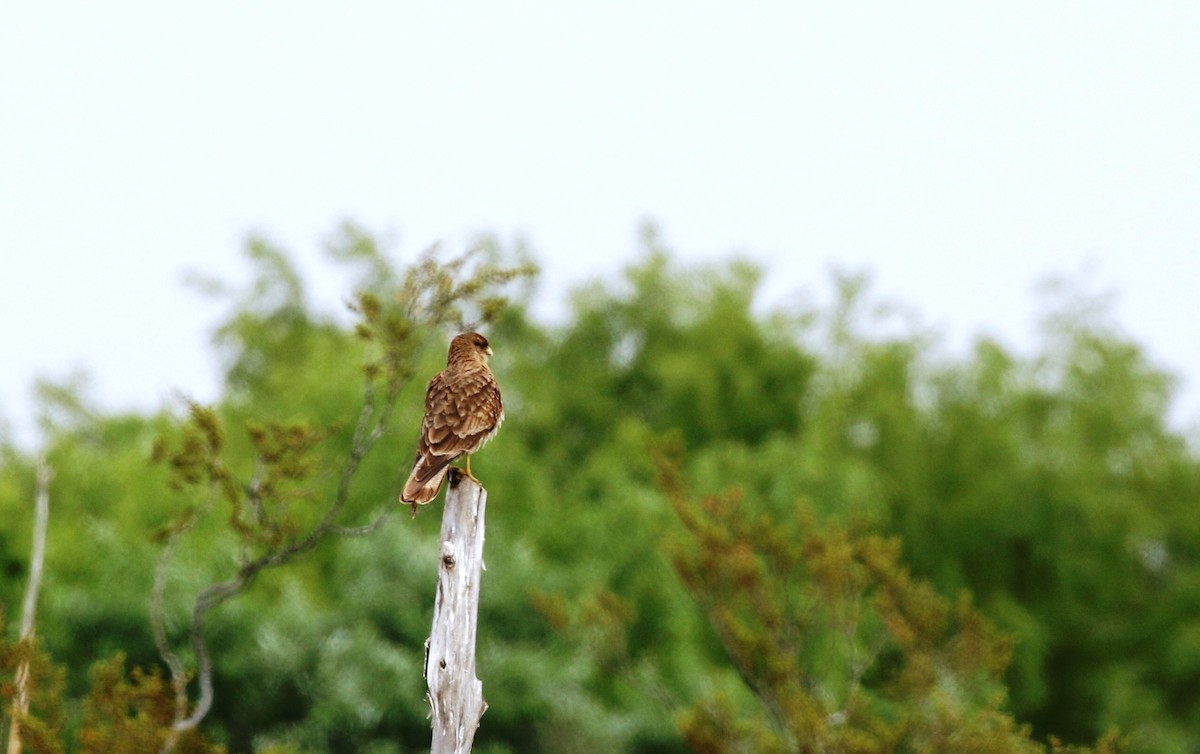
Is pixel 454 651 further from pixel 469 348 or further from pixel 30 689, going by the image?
pixel 30 689

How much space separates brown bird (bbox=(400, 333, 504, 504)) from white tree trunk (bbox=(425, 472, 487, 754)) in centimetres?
28

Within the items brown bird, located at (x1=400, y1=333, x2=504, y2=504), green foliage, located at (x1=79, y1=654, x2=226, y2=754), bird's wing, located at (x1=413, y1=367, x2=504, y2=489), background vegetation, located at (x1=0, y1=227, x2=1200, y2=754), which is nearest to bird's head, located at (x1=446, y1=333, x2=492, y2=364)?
brown bird, located at (x1=400, y1=333, x2=504, y2=504)

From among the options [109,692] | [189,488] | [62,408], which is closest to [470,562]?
[109,692]

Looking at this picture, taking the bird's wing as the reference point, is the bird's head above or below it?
above

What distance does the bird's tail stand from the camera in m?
5.36

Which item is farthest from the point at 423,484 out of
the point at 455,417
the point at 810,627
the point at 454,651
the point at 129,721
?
the point at 810,627

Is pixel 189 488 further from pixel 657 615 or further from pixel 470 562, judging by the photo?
pixel 470 562

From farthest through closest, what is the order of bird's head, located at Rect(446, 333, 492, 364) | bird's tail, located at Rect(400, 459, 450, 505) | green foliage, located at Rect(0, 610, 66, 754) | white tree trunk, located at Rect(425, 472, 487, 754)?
green foliage, located at Rect(0, 610, 66, 754) < bird's head, located at Rect(446, 333, 492, 364) < bird's tail, located at Rect(400, 459, 450, 505) < white tree trunk, located at Rect(425, 472, 487, 754)

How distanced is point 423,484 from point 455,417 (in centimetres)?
48

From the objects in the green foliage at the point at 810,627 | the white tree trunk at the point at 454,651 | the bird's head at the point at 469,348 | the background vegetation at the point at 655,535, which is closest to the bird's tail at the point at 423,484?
the white tree trunk at the point at 454,651

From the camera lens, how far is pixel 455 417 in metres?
5.82

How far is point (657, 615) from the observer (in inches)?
730

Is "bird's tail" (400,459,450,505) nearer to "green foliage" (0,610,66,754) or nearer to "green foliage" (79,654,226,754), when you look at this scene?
"green foliage" (79,654,226,754)

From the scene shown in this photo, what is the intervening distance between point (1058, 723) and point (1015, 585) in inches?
85.6
